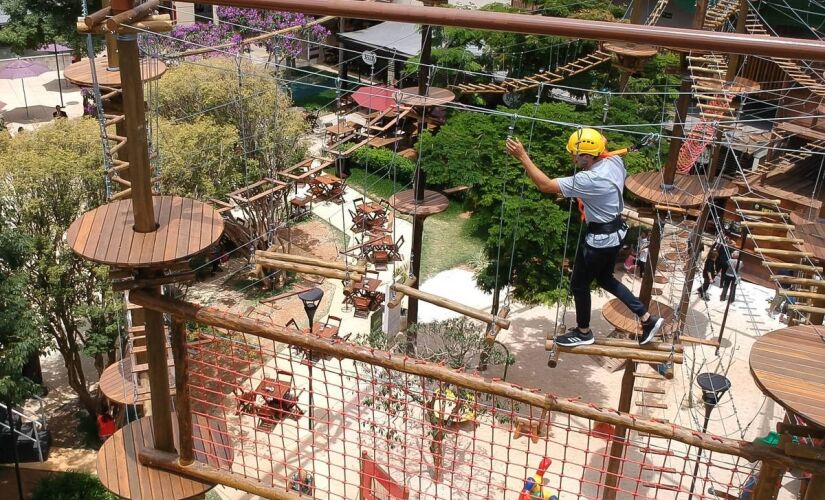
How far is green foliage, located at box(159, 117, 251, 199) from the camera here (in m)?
12.5

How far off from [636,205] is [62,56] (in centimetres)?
1887

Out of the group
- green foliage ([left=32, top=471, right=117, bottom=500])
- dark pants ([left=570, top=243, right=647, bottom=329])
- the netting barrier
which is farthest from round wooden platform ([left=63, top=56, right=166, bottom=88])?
green foliage ([left=32, top=471, right=117, bottom=500])

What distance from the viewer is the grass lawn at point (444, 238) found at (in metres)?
15.8

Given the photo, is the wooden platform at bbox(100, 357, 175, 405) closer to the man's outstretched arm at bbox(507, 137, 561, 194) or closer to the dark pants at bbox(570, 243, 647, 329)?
the dark pants at bbox(570, 243, 647, 329)

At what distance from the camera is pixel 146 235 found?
13.8ft

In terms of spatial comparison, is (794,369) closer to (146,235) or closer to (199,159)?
(146,235)

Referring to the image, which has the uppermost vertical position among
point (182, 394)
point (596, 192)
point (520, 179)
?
point (596, 192)

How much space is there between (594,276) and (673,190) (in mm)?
2983

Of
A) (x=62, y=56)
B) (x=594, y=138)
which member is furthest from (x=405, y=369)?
(x=62, y=56)

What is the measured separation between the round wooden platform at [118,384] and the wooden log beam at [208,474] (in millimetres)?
3972

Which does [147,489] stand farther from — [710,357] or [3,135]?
[710,357]


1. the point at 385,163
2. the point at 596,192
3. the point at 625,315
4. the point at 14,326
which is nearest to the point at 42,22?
the point at 385,163

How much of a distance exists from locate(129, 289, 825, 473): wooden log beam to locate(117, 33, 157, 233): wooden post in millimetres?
394

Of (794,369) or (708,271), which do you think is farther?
(708,271)
